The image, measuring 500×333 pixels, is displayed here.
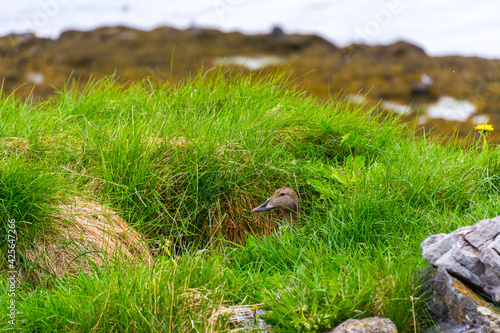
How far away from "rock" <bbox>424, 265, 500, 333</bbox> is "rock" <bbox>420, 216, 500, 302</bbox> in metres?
0.04

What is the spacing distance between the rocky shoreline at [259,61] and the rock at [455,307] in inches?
508

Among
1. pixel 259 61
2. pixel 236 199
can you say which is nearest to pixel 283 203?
pixel 236 199

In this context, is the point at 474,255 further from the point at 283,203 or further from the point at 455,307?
the point at 283,203

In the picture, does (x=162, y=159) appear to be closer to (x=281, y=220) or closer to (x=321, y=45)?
(x=281, y=220)

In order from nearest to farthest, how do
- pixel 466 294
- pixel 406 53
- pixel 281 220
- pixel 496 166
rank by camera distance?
pixel 466 294, pixel 281 220, pixel 496 166, pixel 406 53

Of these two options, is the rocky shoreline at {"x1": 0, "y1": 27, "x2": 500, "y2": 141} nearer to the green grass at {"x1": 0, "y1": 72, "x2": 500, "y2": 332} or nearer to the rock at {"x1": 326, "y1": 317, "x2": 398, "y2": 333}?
the green grass at {"x1": 0, "y1": 72, "x2": 500, "y2": 332}

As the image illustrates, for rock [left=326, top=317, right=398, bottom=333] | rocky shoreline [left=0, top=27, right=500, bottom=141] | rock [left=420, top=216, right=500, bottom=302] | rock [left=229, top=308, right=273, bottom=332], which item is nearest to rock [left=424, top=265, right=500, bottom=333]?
rock [left=420, top=216, right=500, bottom=302]

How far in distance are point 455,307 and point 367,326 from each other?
39 centimetres

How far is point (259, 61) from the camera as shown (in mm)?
17203

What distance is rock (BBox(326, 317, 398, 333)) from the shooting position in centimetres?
173

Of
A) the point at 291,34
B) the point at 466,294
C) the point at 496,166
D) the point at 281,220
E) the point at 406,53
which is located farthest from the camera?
the point at 291,34

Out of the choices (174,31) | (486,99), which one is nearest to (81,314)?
(486,99)

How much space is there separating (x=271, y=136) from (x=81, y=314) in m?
2.02

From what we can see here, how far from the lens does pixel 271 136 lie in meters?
3.51
